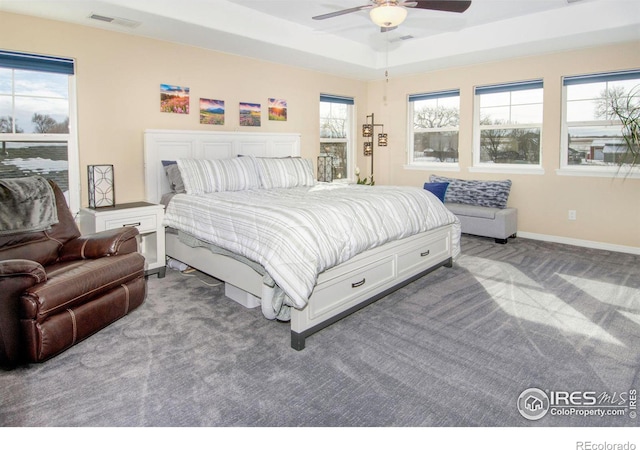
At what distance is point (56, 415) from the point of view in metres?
1.92

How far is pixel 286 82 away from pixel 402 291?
3573mm

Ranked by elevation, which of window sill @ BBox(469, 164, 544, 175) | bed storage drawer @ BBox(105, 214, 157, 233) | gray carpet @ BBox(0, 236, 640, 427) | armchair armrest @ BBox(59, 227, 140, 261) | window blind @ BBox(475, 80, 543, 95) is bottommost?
gray carpet @ BBox(0, 236, 640, 427)

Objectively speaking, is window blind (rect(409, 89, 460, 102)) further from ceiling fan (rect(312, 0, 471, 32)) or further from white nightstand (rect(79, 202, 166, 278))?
white nightstand (rect(79, 202, 166, 278))

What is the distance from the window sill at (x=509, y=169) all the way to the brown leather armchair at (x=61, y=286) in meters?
→ 4.71

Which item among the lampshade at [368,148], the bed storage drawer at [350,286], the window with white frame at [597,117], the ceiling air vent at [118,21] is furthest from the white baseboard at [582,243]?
the ceiling air vent at [118,21]

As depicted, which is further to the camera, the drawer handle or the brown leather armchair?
the drawer handle

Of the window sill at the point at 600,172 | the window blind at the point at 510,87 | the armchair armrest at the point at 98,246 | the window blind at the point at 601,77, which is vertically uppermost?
the window blind at the point at 510,87

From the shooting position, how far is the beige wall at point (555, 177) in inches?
191

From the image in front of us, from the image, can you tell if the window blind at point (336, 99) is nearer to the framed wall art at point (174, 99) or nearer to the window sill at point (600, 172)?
the framed wall art at point (174, 99)

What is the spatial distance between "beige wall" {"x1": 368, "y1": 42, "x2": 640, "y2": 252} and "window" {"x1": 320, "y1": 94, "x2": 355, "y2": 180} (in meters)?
1.12

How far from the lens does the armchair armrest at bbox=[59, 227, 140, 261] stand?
298cm

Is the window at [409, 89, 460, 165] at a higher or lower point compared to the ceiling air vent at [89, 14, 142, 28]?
lower

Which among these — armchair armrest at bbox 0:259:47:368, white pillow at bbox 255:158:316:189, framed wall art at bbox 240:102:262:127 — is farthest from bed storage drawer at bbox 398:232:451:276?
framed wall art at bbox 240:102:262:127

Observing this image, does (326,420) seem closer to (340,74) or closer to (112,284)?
(112,284)
